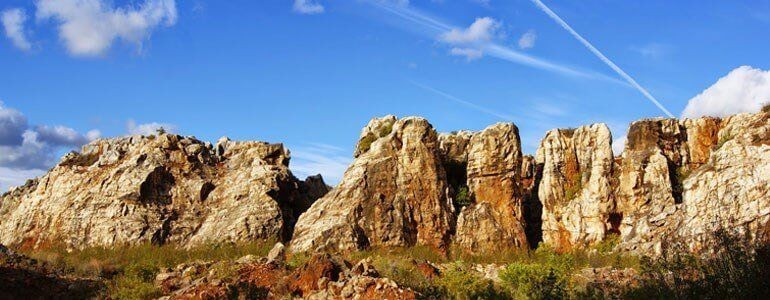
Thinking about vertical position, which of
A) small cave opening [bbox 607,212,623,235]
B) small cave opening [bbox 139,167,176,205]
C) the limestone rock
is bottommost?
the limestone rock

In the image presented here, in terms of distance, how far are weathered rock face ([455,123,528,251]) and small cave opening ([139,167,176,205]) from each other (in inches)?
639

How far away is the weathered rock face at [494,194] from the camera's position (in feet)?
98.2

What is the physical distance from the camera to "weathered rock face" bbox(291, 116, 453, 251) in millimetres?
29812

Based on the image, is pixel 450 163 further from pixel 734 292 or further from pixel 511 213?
pixel 734 292

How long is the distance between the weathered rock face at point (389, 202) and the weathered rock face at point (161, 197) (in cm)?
358

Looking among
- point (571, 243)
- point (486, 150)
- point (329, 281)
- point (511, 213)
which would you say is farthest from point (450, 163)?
point (329, 281)

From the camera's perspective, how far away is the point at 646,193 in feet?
97.2

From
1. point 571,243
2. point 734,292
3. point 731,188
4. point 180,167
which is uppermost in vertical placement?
point 180,167

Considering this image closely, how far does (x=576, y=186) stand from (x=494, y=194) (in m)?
4.01

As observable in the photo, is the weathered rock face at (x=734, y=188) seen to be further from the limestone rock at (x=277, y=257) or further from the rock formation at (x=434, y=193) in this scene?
the limestone rock at (x=277, y=257)

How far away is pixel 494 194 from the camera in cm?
3170

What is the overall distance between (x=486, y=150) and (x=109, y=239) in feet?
64.5

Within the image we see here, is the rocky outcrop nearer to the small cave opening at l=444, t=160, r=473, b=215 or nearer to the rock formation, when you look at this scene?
the rock formation

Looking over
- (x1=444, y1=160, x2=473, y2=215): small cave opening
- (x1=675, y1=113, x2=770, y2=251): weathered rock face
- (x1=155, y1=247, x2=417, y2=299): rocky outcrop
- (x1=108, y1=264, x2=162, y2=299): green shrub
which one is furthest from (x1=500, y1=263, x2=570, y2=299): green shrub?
(x1=444, y1=160, x2=473, y2=215): small cave opening
